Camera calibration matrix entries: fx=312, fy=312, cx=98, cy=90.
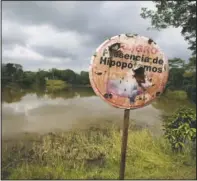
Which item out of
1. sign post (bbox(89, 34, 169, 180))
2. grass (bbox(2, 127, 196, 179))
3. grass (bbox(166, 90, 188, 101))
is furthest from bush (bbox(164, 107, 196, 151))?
grass (bbox(166, 90, 188, 101))

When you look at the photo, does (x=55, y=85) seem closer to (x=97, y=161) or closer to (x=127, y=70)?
(x=97, y=161)

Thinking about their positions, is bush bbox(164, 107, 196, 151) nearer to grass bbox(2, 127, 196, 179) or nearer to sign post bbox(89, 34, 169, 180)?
grass bbox(2, 127, 196, 179)

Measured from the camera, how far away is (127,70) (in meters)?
2.60

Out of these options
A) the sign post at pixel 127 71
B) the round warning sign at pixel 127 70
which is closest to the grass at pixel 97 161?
the sign post at pixel 127 71

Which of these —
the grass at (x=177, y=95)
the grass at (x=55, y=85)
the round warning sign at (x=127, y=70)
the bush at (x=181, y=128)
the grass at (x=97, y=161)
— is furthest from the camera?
the grass at (x=55, y=85)

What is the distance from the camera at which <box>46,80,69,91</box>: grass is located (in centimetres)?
2412

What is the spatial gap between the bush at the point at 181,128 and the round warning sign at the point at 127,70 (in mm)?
2048

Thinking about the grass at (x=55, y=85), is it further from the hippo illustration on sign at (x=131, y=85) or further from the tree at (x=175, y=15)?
the hippo illustration on sign at (x=131, y=85)

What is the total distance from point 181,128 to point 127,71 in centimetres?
231

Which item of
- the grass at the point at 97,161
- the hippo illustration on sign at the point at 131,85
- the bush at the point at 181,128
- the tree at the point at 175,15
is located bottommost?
the grass at the point at 97,161

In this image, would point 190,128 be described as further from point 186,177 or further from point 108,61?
point 108,61

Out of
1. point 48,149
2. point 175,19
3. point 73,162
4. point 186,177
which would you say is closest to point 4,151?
point 48,149

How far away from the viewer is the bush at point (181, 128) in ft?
15.0

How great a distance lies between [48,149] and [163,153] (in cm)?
180
